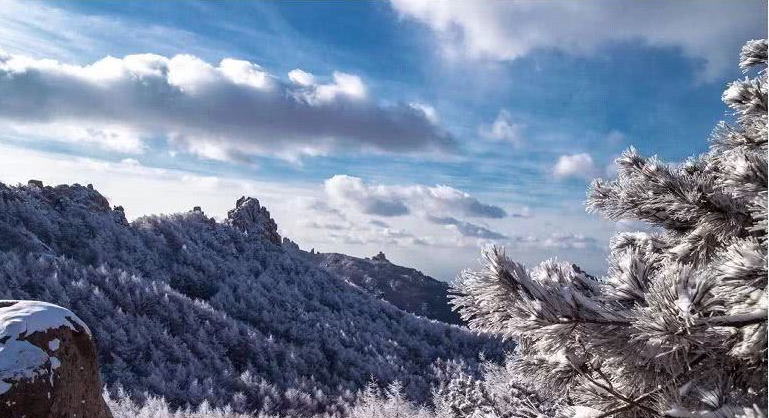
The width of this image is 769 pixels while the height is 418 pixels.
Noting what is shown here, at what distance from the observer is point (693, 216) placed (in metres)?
3.30

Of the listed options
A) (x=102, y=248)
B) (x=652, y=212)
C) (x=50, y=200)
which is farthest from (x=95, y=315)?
(x=652, y=212)

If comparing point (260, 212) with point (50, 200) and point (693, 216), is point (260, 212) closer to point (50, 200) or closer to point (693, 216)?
point (50, 200)

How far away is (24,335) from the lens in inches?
223

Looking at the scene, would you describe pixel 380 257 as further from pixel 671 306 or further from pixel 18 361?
pixel 671 306

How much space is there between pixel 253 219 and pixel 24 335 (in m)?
30.0

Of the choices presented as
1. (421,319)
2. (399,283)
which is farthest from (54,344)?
(399,283)

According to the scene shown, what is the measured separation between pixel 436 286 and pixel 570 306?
64.6m

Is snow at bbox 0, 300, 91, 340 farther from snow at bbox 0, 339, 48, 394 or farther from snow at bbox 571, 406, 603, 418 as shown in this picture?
snow at bbox 571, 406, 603, 418

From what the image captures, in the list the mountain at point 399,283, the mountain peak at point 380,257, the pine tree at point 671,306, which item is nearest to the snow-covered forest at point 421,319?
the pine tree at point 671,306

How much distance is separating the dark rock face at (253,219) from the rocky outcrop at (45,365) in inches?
1104

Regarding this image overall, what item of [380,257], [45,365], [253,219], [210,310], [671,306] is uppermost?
[671,306]

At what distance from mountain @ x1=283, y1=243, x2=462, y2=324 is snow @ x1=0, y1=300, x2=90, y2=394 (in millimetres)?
51068

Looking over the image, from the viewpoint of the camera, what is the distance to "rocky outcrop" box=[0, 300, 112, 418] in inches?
211

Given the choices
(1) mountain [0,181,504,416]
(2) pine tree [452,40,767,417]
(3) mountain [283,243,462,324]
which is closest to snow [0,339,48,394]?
(2) pine tree [452,40,767,417]
